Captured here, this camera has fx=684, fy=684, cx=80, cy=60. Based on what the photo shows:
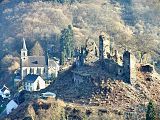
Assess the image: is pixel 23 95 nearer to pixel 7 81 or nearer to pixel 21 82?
pixel 21 82

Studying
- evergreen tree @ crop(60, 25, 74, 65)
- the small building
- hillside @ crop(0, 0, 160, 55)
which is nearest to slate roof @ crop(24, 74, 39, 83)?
evergreen tree @ crop(60, 25, 74, 65)

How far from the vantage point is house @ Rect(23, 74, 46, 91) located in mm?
82887

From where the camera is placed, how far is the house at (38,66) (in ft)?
310

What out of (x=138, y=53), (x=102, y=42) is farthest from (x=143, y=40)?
(x=102, y=42)

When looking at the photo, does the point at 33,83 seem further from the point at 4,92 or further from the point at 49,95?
the point at 49,95

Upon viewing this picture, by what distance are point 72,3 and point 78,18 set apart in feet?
29.7

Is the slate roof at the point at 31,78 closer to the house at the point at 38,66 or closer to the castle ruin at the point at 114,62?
the house at the point at 38,66

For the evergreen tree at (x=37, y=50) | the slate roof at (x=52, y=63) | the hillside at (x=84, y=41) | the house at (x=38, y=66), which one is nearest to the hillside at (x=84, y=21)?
the hillside at (x=84, y=41)

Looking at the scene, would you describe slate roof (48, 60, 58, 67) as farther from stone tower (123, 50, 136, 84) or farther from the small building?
stone tower (123, 50, 136, 84)

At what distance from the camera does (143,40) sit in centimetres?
10762

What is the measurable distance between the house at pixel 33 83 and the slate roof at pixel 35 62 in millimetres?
9668

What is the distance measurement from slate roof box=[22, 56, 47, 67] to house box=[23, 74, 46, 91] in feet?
31.7

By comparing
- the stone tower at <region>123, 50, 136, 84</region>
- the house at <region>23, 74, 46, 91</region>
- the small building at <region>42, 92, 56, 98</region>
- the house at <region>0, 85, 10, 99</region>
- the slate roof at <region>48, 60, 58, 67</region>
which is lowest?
the house at <region>0, 85, 10, 99</region>

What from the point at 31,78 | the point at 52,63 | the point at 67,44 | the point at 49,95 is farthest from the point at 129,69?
the point at 67,44
